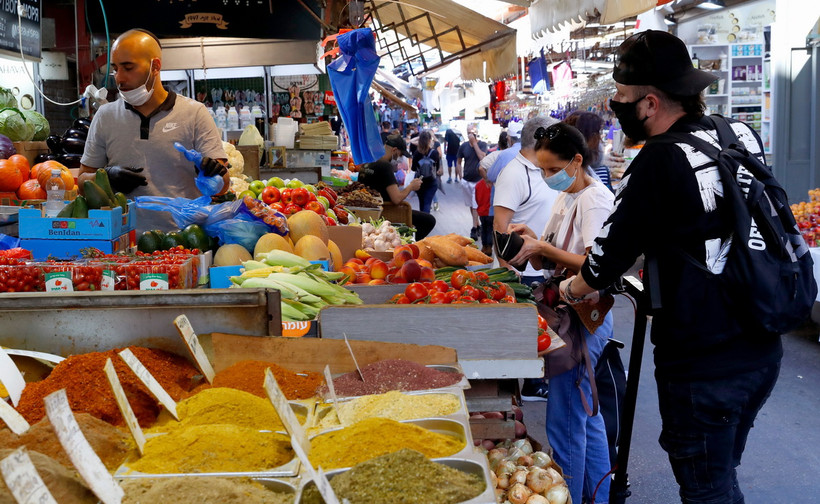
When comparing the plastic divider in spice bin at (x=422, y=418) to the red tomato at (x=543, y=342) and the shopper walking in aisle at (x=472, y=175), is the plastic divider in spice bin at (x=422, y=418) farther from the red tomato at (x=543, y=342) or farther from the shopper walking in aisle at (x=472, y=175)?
the shopper walking in aisle at (x=472, y=175)

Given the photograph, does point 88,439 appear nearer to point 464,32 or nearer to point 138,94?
point 138,94

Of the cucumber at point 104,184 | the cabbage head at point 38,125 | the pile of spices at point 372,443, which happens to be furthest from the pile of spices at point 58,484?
the cabbage head at point 38,125

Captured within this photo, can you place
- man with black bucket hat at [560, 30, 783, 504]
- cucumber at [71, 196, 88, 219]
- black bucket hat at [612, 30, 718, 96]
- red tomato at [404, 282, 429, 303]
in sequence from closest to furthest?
1. man with black bucket hat at [560, 30, 783, 504]
2. black bucket hat at [612, 30, 718, 96]
3. cucumber at [71, 196, 88, 219]
4. red tomato at [404, 282, 429, 303]

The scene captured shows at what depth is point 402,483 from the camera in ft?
5.65

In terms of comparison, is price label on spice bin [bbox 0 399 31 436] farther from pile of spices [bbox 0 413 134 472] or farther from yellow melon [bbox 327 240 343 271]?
yellow melon [bbox 327 240 343 271]

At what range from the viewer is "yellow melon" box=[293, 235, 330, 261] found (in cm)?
447

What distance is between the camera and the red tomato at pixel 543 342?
137 inches

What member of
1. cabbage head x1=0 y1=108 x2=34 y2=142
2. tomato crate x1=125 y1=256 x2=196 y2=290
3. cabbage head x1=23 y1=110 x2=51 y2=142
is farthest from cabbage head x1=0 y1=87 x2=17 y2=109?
tomato crate x1=125 y1=256 x2=196 y2=290

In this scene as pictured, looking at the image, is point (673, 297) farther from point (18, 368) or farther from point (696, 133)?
point (18, 368)

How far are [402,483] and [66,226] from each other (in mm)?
2618

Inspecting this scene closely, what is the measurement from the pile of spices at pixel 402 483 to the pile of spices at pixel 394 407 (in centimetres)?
38

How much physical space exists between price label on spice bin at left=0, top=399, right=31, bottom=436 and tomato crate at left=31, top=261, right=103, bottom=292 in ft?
4.13

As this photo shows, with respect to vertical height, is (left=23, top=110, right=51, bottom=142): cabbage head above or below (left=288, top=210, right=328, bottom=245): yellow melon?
above

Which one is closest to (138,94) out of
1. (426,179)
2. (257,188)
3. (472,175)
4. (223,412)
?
(257,188)
